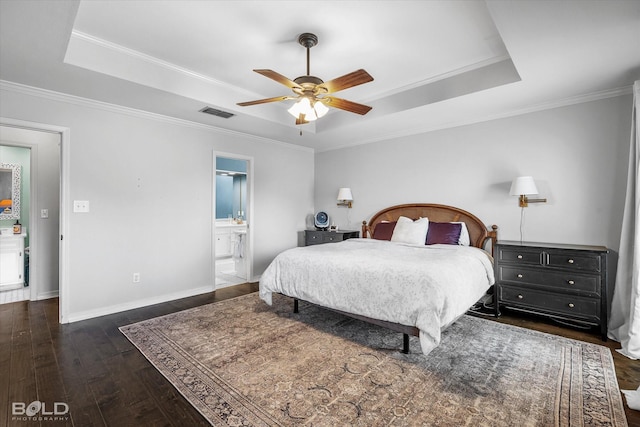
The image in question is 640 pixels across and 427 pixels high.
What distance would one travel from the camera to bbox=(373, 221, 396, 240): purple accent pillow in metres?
4.66

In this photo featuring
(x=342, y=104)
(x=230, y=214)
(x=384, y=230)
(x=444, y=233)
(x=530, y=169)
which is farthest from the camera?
(x=230, y=214)

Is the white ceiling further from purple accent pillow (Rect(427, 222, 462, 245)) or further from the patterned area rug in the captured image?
the patterned area rug

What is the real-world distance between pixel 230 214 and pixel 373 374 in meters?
5.95

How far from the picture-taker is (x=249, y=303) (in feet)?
13.1

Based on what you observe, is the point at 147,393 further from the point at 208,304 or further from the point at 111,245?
the point at 111,245

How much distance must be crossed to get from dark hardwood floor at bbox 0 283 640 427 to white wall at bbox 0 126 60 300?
81 centimetres

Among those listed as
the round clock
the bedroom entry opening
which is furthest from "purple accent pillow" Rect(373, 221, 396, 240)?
the bedroom entry opening

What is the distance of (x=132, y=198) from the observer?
12.5 ft

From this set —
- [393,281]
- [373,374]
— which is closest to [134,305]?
[373,374]

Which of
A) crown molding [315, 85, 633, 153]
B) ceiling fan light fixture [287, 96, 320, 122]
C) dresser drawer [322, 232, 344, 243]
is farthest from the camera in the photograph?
dresser drawer [322, 232, 344, 243]

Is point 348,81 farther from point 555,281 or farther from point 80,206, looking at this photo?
point 80,206

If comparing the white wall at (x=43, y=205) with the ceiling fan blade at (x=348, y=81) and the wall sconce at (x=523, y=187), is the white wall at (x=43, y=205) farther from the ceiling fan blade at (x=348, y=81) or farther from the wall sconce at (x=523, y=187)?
the wall sconce at (x=523, y=187)

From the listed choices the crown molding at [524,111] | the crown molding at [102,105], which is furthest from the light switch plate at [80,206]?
the crown molding at [524,111]

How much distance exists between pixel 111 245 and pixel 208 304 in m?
1.37
